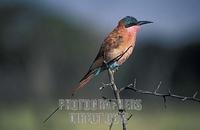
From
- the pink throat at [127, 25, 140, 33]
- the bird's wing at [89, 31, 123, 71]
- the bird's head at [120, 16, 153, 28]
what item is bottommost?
the bird's wing at [89, 31, 123, 71]

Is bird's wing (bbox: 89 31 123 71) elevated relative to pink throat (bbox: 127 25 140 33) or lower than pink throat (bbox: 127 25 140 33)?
lower

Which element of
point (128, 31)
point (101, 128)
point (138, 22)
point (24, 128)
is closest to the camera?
point (138, 22)

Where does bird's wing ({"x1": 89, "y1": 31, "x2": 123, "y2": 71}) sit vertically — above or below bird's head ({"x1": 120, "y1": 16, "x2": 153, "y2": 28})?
below

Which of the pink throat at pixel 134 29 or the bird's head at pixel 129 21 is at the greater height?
the bird's head at pixel 129 21

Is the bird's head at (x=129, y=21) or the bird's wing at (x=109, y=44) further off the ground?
the bird's head at (x=129, y=21)

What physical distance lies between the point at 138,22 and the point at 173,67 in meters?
18.1

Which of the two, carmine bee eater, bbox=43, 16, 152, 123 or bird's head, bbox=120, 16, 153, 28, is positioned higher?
bird's head, bbox=120, 16, 153, 28

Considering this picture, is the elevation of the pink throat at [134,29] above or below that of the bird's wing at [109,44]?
above

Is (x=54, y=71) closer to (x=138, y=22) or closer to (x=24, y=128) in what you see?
(x=24, y=128)

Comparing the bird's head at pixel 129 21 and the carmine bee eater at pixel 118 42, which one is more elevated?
the bird's head at pixel 129 21

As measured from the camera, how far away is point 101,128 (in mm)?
8867

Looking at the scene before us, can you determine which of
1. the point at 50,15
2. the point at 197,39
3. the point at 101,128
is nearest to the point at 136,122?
the point at 101,128

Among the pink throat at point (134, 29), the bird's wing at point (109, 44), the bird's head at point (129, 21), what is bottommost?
the bird's wing at point (109, 44)

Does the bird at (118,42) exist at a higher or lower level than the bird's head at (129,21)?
lower
